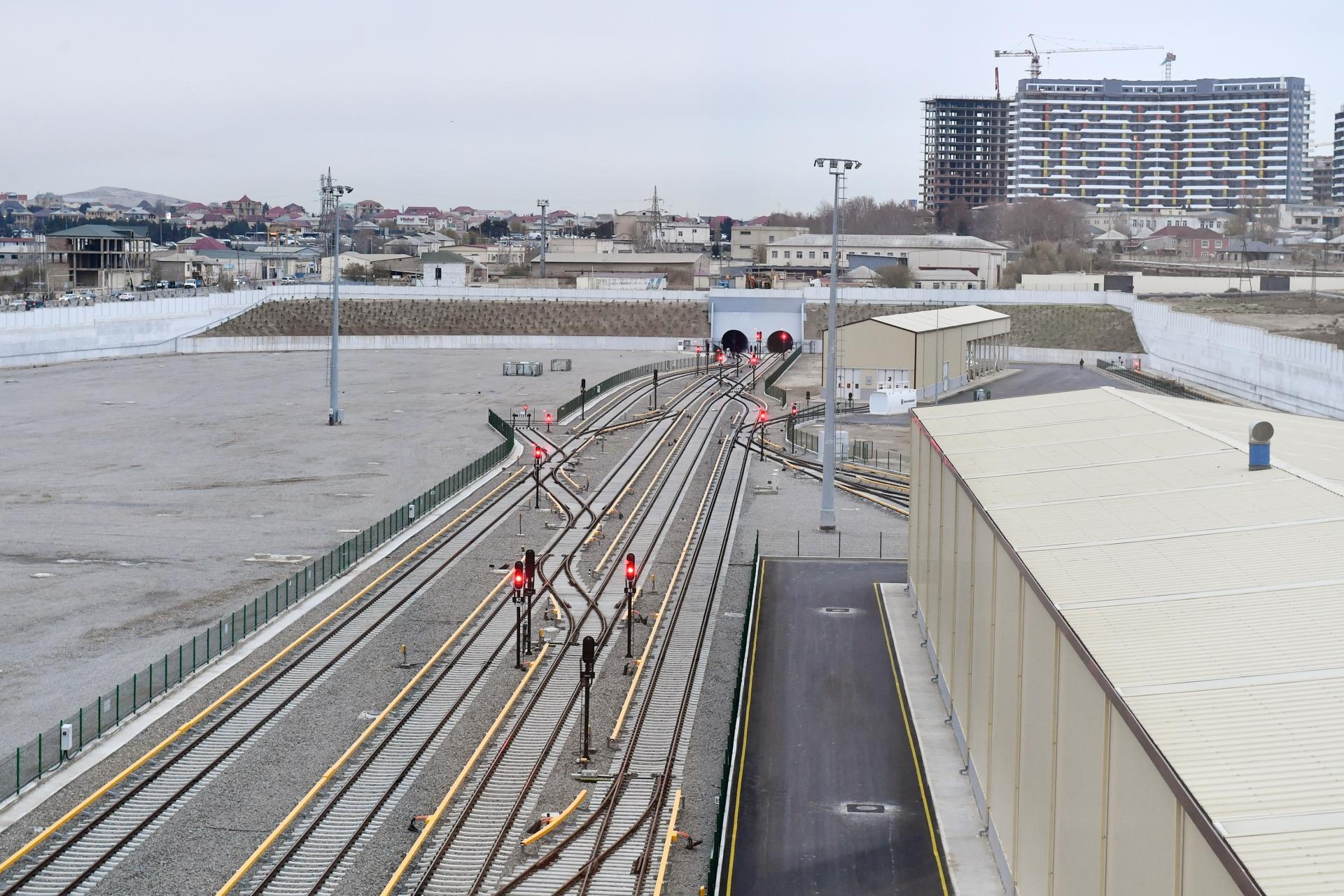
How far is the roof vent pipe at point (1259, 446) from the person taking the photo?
21406 millimetres

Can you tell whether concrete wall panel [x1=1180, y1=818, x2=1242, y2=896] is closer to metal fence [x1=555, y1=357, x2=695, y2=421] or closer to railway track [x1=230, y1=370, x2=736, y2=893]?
railway track [x1=230, y1=370, x2=736, y2=893]

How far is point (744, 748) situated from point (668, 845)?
4177mm

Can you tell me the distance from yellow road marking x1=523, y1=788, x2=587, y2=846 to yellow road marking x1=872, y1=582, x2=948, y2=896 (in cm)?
510

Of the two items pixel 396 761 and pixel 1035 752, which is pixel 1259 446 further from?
pixel 396 761

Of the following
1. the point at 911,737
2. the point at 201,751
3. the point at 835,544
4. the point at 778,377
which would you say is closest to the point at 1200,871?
the point at 911,737

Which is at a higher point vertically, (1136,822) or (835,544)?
(1136,822)

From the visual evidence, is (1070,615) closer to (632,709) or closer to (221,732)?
(632,709)

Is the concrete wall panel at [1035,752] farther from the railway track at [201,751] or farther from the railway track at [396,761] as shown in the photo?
the railway track at [201,751]

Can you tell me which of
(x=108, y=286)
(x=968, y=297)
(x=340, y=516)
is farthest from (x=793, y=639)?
(x=108, y=286)

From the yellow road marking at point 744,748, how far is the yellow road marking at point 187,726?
940 cm

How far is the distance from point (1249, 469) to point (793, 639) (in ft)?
38.8

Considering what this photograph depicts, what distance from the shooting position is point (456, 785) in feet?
74.9

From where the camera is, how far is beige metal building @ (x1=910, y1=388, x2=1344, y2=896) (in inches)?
456

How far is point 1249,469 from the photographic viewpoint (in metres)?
21.8
